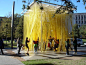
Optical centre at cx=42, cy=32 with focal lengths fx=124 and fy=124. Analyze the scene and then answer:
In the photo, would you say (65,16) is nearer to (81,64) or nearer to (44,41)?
(44,41)

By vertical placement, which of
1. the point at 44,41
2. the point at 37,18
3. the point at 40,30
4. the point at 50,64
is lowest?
the point at 50,64

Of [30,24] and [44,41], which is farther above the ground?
[30,24]

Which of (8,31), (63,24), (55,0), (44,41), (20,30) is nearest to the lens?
(55,0)

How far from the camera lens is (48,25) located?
1427cm

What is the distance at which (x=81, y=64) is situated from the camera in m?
7.62

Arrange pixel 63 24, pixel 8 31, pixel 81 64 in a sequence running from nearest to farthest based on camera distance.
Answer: pixel 81 64
pixel 63 24
pixel 8 31

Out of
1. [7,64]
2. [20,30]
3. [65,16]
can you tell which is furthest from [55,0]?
[20,30]

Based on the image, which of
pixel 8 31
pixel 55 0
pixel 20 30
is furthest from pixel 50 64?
pixel 20 30

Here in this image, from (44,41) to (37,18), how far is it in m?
2.66

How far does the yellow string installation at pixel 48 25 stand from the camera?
1379 centimetres

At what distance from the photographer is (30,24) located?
48.1ft

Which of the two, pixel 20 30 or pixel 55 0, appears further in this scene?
pixel 20 30

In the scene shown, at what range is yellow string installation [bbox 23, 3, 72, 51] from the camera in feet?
45.2

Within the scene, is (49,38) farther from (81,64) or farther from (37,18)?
(81,64)
